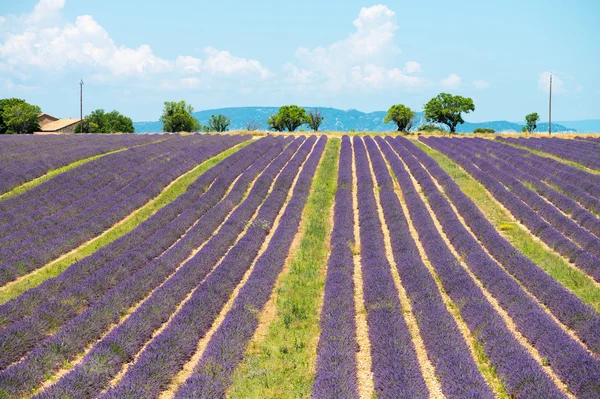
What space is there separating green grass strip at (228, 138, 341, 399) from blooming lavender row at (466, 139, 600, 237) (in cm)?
734

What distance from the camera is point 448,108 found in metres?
69.2

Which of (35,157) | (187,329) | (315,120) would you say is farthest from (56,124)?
(187,329)

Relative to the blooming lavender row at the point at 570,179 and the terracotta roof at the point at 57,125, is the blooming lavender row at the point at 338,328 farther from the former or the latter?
the terracotta roof at the point at 57,125

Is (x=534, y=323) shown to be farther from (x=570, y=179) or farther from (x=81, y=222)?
(x=570, y=179)

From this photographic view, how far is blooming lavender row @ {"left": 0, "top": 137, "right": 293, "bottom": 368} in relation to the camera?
800 centimetres

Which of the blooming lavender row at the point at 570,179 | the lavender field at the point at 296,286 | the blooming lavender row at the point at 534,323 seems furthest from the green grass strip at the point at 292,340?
the blooming lavender row at the point at 570,179

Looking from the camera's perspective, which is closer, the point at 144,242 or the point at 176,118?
the point at 144,242

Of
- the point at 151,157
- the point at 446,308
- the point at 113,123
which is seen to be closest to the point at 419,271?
the point at 446,308

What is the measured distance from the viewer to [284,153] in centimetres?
3338

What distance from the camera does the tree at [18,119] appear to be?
66.3 metres

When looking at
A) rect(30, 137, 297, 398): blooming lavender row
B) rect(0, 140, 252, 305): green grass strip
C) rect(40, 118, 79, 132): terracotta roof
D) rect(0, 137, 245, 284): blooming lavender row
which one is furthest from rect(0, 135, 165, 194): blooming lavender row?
rect(40, 118, 79, 132): terracotta roof

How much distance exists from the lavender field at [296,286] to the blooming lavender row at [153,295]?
0.12ft

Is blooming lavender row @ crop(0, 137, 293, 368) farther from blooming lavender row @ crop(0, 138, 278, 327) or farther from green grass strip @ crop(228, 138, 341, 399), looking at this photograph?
green grass strip @ crop(228, 138, 341, 399)

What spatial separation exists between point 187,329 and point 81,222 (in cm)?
876
